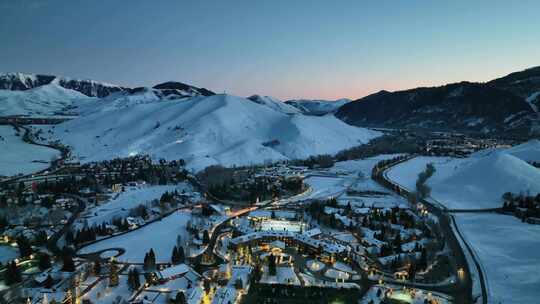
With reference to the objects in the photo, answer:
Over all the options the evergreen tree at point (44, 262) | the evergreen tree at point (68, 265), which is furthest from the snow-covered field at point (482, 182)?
the evergreen tree at point (44, 262)

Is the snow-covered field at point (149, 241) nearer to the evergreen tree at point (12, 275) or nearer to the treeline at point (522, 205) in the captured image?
the evergreen tree at point (12, 275)

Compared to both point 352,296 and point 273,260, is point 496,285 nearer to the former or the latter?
point 352,296

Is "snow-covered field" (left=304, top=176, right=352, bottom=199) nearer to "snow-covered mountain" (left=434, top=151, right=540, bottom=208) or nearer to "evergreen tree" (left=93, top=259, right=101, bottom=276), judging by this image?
"snow-covered mountain" (left=434, top=151, right=540, bottom=208)

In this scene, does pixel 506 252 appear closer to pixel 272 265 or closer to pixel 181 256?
pixel 272 265

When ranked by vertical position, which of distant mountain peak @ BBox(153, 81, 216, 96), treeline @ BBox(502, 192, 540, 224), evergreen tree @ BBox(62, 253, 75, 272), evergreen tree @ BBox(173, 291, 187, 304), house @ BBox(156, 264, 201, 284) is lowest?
evergreen tree @ BBox(173, 291, 187, 304)

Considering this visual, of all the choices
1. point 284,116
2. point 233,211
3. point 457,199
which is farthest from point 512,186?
point 284,116

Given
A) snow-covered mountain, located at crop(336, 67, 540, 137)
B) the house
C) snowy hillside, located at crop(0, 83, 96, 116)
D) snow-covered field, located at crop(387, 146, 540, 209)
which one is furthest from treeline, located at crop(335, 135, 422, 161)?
snowy hillside, located at crop(0, 83, 96, 116)
